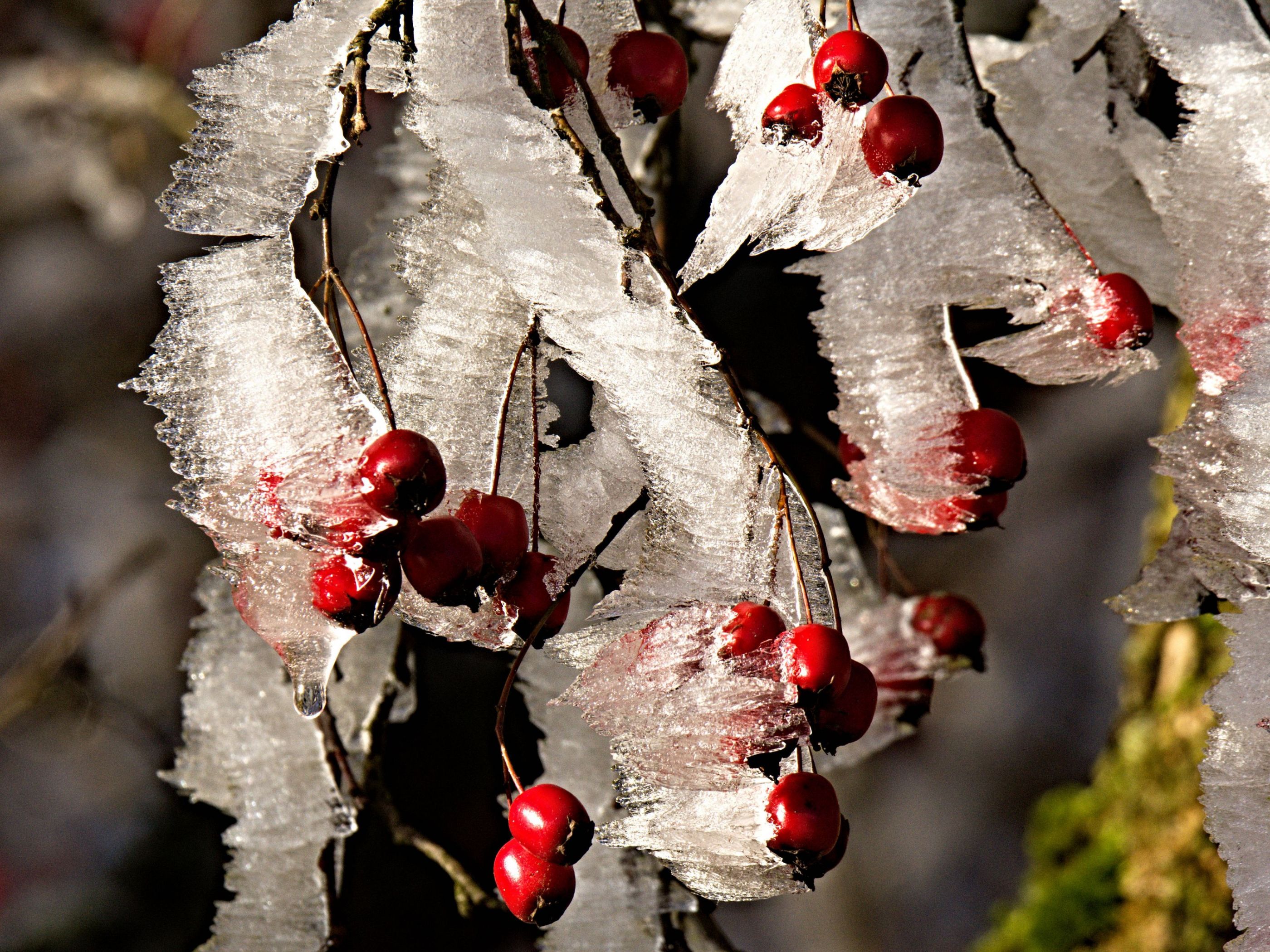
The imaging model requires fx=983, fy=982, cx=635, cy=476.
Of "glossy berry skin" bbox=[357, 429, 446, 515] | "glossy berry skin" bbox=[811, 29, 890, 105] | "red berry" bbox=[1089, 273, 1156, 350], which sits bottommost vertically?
"glossy berry skin" bbox=[357, 429, 446, 515]

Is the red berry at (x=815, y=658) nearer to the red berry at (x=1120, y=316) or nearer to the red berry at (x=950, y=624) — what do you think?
the red berry at (x=1120, y=316)

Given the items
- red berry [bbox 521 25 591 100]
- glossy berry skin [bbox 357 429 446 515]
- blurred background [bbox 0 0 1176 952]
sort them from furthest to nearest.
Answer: blurred background [bbox 0 0 1176 952], red berry [bbox 521 25 591 100], glossy berry skin [bbox 357 429 446 515]

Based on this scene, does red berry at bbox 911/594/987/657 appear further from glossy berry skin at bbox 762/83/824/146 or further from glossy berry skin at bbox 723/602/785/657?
glossy berry skin at bbox 762/83/824/146

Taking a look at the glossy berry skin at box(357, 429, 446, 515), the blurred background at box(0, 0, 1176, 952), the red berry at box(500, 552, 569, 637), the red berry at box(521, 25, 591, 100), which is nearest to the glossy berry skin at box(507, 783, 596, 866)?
the red berry at box(500, 552, 569, 637)

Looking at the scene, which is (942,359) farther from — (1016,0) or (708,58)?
(708,58)

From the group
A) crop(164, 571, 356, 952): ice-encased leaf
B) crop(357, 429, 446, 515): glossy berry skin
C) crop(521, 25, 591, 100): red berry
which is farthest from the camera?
crop(164, 571, 356, 952): ice-encased leaf

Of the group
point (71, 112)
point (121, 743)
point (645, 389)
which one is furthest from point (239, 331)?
point (121, 743)

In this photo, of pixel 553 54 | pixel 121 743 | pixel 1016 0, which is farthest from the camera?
pixel 121 743
